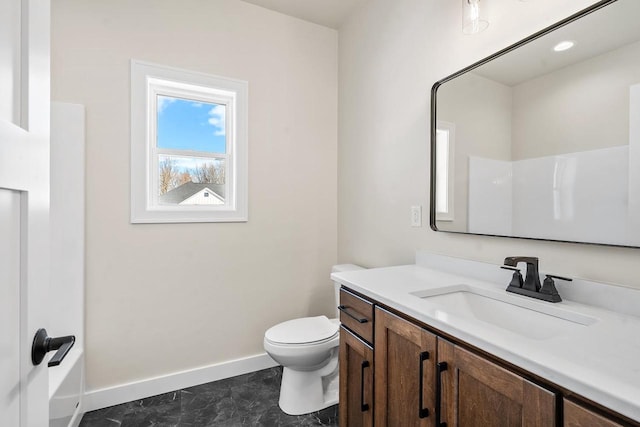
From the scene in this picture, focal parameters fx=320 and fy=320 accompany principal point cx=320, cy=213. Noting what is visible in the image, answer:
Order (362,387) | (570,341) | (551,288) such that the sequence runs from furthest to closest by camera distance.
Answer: (362,387) → (551,288) → (570,341)

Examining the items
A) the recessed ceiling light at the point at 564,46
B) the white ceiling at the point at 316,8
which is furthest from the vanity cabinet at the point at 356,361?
the white ceiling at the point at 316,8

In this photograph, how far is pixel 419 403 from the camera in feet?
3.40

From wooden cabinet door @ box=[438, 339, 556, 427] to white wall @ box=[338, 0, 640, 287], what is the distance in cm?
61

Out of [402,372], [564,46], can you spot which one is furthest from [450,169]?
[402,372]

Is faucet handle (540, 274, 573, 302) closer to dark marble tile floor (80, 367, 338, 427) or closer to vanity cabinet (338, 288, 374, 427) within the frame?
vanity cabinet (338, 288, 374, 427)

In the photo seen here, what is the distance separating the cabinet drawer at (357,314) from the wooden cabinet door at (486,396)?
14.8 inches

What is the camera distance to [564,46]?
118cm

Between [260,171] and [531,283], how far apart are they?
1.84 meters

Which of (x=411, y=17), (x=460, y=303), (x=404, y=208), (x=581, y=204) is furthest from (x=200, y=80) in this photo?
(x=581, y=204)

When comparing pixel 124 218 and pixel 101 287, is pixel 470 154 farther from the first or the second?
pixel 101 287

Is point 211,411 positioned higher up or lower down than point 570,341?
lower down

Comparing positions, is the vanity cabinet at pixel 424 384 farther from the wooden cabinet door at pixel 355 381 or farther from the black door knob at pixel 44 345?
the black door knob at pixel 44 345

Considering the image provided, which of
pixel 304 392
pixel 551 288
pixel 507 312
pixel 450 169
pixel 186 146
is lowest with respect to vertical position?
pixel 304 392

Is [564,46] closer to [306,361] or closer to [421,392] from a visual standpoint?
[421,392]
